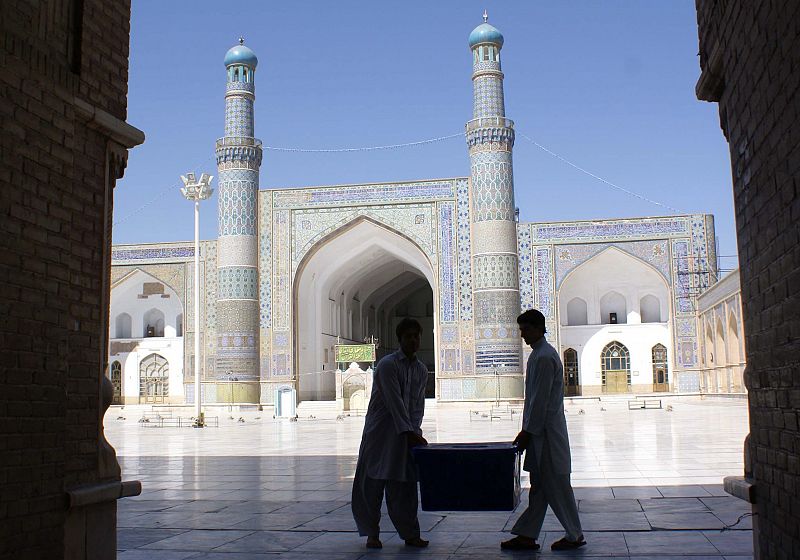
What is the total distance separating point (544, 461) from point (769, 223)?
1267 millimetres

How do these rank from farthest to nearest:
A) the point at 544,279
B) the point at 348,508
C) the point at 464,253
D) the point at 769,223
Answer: the point at 544,279
the point at 464,253
the point at 348,508
the point at 769,223

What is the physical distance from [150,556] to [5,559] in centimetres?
82

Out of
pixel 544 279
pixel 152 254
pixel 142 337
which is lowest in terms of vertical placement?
pixel 142 337

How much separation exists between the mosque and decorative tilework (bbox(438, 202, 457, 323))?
4 cm

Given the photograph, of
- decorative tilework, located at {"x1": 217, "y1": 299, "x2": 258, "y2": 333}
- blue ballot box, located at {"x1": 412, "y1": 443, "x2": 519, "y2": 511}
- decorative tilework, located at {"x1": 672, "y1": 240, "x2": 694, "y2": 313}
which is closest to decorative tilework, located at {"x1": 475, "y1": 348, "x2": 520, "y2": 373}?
decorative tilework, located at {"x1": 672, "y1": 240, "x2": 694, "y2": 313}

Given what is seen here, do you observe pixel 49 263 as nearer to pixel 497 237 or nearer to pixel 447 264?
pixel 497 237

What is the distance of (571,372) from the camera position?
23.7m

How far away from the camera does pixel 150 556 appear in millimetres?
3248

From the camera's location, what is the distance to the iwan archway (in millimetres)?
21922

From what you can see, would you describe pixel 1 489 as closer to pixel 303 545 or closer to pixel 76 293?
pixel 76 293

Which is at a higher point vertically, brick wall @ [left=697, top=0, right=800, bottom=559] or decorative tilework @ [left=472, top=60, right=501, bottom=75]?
decorative tilework @ [left=472, top=60, right=501, bottom=75]

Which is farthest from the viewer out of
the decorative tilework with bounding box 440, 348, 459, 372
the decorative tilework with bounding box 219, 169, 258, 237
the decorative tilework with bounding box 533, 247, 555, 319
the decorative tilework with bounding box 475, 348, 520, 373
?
the decorative tilework with bounding box 533, 247, 555, 319

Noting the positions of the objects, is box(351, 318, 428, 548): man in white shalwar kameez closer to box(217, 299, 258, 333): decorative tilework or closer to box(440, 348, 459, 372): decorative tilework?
box(440, 348, 459, 372): decorative tilework

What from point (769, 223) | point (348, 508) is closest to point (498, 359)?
point (348, 508)
